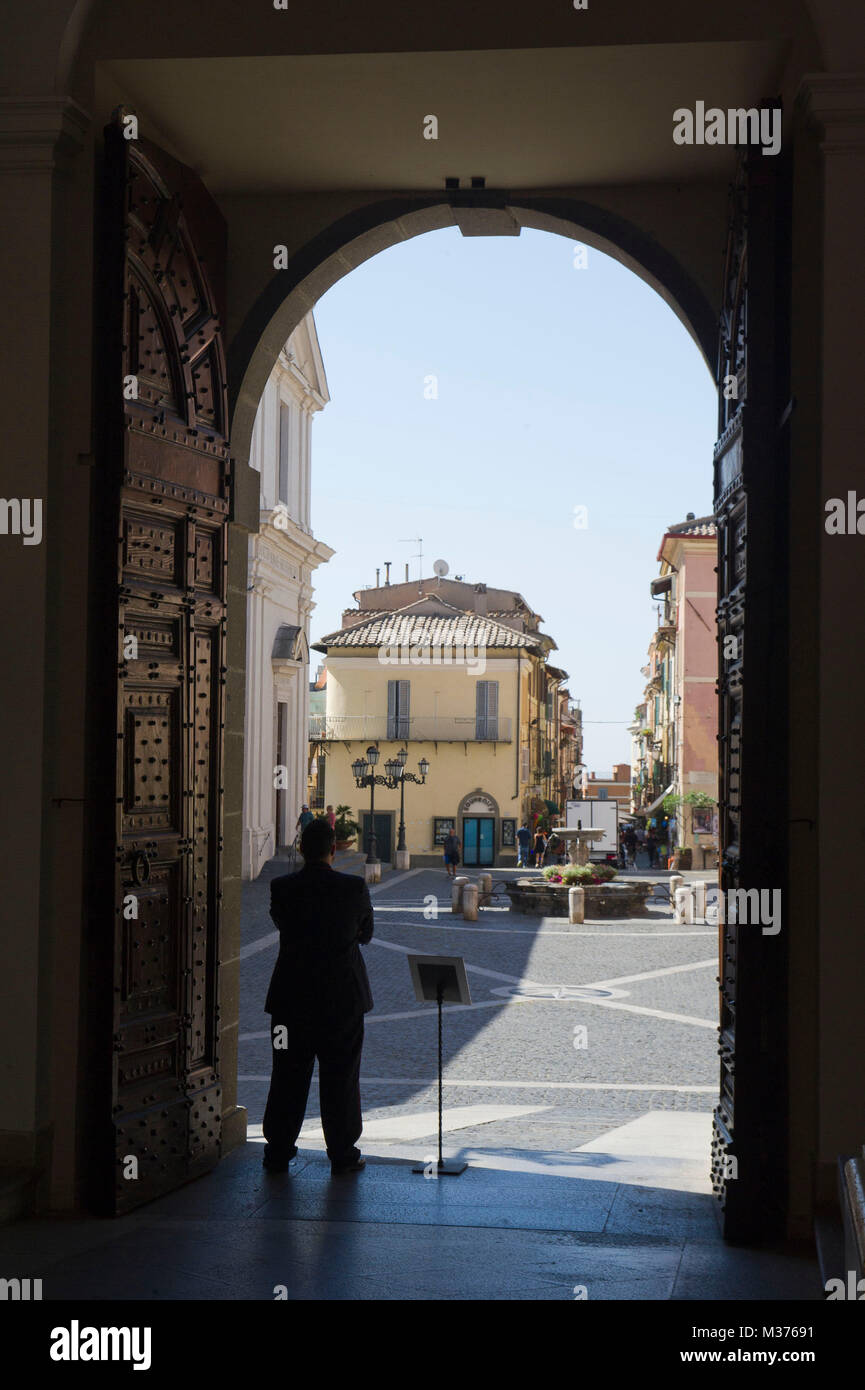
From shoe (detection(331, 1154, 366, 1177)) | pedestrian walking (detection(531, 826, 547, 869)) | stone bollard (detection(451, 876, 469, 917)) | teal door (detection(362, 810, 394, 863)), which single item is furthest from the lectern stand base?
teal door (detection(362, 810, 394, 863))

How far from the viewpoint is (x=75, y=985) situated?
18.4 ft

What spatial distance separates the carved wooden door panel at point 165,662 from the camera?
18.5 ft

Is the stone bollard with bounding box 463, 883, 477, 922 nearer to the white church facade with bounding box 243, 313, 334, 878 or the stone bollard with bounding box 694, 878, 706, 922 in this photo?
the stone bollard with bounding box 694, 878, 706, 922

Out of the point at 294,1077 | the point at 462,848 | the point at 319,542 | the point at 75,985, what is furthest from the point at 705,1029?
the point at 462,848

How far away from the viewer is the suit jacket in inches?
248

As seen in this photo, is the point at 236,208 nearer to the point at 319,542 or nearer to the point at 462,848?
the point at 319,542

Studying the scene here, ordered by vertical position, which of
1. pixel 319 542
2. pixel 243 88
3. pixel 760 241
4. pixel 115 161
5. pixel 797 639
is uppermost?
pixel 319 542

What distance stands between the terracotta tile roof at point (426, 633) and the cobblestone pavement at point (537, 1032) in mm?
29967

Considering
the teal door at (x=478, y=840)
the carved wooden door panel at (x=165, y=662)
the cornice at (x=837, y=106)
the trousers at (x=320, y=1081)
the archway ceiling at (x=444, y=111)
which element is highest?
the archway ceiling at (x=444, y=111)

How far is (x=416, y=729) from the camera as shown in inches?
2053

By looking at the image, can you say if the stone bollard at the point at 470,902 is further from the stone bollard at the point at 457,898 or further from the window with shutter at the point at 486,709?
the window with shutter at the point at 486,709

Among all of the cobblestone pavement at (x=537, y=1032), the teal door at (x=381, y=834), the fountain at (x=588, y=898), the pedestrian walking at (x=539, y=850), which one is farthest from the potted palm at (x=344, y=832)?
the cobblestone pavement at (x=537, y=1032)

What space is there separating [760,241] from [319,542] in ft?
99.7

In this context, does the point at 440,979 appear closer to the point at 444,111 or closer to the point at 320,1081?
the point at 320,1081
